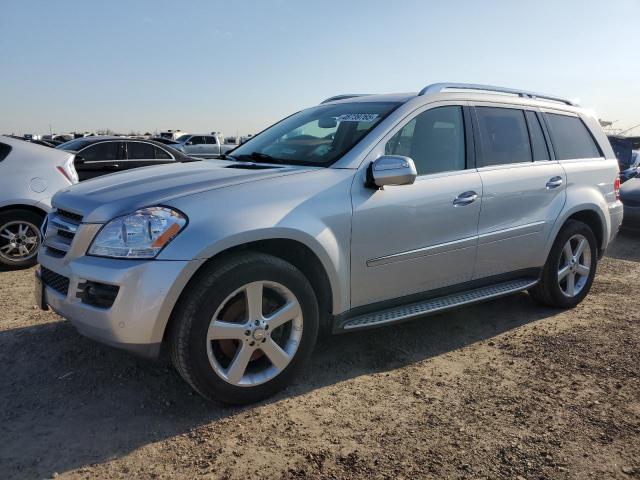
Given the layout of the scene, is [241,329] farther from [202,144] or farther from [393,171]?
[202,144]

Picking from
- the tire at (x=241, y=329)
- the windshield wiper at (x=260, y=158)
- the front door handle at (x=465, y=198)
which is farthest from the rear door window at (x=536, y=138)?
the tire at (x=241, y=329)

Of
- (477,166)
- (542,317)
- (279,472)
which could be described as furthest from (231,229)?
(542,317)

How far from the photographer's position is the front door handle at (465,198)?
355 cm

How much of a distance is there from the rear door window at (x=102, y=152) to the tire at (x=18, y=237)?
15.1ft

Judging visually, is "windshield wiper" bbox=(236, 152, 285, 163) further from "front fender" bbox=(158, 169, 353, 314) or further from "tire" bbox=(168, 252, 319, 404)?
"tire" bbox=(168, 252, 319, 404)

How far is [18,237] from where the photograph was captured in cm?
555

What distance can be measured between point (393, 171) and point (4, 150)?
4.62 meters

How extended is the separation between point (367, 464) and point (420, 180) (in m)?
1.80

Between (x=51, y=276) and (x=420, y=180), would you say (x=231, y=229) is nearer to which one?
(x=51, y=276)

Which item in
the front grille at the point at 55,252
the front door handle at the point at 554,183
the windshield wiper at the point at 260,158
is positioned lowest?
the front grille at the point at 55,252

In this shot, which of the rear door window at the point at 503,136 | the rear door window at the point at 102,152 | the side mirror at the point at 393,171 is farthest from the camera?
the rear door window at the point at 102,152

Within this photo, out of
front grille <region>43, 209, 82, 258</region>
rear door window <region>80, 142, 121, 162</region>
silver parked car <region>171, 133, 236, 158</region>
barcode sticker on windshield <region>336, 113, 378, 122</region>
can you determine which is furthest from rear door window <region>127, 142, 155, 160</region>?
silver parked car <region>171, 133, 236, 158</region>

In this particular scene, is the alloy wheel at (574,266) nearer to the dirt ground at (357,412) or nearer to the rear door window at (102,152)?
the dirt ground at (357,412)

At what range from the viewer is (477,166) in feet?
12.4
